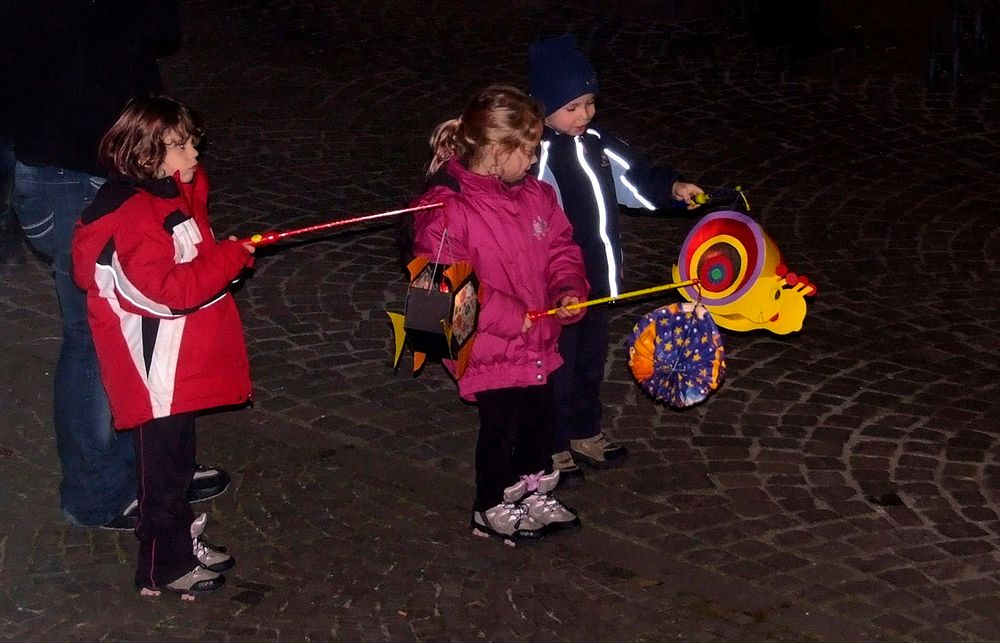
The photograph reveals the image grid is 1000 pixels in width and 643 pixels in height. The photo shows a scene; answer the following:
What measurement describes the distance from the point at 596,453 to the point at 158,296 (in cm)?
194

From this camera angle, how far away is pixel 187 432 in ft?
14.8

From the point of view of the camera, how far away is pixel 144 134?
13.9 feet

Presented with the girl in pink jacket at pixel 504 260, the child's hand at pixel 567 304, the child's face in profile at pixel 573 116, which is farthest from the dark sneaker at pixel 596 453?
the child's face in profile at pixel 573 116

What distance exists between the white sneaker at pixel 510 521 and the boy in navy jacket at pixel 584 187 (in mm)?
366

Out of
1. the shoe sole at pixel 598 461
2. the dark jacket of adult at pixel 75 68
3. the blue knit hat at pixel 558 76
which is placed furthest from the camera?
the shoe sole at pixel 598 461

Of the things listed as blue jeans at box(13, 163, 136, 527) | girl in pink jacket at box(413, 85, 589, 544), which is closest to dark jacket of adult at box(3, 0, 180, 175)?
blue jeans at box(13, 163, 136, 527)

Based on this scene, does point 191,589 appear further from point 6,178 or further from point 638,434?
point 6,178

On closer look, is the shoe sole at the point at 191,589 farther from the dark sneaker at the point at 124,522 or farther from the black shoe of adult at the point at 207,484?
the black shoe of adult at the point at 207,484

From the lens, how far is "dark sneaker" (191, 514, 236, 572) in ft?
15.5

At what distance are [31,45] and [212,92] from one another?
5.95 m

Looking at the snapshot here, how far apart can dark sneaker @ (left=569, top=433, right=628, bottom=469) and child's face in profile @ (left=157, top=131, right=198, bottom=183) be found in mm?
1879

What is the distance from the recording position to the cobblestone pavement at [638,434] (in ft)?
15.0

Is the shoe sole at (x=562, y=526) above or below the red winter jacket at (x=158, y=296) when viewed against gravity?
below

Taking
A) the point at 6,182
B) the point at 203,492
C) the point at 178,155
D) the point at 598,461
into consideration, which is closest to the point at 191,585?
the point at 203,492
